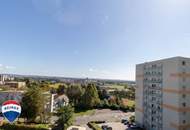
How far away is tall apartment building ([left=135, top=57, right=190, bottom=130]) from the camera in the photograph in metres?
39.2

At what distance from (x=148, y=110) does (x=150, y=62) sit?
36.5 feet

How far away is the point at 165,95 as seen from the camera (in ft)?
141

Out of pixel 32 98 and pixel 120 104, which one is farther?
pixel 120 104

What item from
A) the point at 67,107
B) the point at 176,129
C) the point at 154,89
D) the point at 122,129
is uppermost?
the point at 154,89

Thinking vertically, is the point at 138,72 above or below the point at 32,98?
above

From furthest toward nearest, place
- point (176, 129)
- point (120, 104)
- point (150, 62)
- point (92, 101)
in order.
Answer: point (120, 104)
point (92, 101)
point (150, 62)
point (176, 129)

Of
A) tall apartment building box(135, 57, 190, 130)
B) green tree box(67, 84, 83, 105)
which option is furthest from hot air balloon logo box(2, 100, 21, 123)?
green tree box(67, 84, 83, 105)

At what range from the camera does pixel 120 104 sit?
8475cm

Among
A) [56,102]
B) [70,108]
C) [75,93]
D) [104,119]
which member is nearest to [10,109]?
[70,108]

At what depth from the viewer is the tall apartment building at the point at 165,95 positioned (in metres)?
39.2

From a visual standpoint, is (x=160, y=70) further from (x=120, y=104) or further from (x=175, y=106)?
(x=120, y=104)

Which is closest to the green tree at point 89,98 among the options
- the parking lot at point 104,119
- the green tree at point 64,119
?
the parking lot at point 104,119

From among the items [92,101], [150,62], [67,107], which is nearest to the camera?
[67,107]

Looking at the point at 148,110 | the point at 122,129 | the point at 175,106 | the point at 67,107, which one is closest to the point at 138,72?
the point at 148,110
